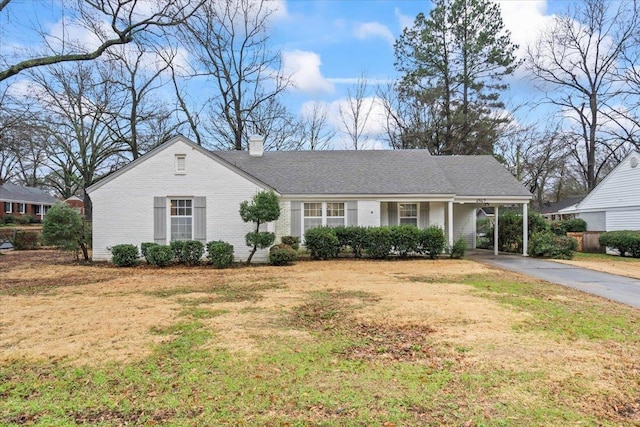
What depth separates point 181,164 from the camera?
15.1 metres

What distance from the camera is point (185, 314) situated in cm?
689

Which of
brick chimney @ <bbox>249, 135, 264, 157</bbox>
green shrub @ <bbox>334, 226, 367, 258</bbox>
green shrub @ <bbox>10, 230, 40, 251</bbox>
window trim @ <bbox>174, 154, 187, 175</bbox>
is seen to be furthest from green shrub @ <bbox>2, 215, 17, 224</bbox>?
green shrub @ <bbox>334, 226, 367, 258</bbox>

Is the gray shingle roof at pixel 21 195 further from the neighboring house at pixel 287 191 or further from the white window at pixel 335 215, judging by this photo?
the white window at pixel 335 215

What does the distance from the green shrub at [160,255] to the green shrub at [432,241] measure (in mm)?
9770

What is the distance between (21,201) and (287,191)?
41495mm

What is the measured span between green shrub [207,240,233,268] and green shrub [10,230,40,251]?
1502 centimetres

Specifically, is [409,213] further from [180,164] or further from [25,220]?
[25,220]

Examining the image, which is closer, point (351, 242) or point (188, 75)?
point (351, 242)

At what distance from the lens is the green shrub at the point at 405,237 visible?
15.4 meters

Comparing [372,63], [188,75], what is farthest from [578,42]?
[188,75]

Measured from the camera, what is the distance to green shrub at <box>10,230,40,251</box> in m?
21.7

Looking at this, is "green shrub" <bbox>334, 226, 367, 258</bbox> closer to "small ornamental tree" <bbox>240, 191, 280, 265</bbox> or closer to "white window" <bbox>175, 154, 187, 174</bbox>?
"small ornamental tree" <bbox>240, 191, 280, 265</bbox>

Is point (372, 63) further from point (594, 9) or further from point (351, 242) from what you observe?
point (351, 242)

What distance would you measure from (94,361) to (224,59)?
93.3 feet
